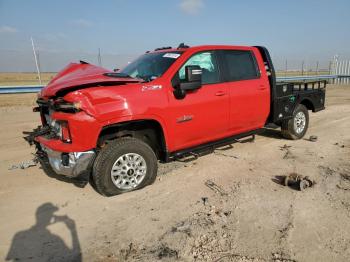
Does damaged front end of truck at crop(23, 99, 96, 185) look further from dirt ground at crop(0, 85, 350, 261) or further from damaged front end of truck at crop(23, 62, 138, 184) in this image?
dirt ground at crop(0, 85, 350, 261)

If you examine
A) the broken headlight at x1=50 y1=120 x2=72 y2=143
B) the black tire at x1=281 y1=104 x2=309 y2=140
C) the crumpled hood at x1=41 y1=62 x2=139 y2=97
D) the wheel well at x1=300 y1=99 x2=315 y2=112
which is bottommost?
the black tire at x1=281 y1=104 x2=309 y2=140

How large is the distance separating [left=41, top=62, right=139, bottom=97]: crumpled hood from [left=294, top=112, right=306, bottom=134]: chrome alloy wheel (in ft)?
13.5

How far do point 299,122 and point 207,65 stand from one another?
3.15m

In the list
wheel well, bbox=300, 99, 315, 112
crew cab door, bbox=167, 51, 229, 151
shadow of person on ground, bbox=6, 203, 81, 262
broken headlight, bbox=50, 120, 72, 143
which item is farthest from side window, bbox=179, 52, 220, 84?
wheel well, bbox=300, 99, 315, 112

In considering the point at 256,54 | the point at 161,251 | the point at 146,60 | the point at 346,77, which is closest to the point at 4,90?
the point at 146,60

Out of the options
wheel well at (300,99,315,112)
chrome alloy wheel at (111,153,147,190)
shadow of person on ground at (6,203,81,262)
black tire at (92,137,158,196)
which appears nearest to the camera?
shadow of person on ground at (6,203,81,262)

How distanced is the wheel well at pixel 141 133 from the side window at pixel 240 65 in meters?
1.61

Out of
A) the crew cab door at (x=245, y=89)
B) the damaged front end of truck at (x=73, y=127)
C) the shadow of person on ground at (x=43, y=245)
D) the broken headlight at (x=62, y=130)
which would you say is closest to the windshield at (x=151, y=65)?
the damaged front end of truck at (x=73, y=127)

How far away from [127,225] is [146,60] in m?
2.92

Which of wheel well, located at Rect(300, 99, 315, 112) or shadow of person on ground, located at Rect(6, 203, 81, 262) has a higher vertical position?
wheel well, located at Rect(300, 99, 315, 112)

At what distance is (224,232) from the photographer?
335 cm

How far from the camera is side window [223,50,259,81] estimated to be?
5441 millimetres

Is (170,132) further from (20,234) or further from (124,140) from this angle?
(20,234)

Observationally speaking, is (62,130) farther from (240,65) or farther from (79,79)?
(240,65)
